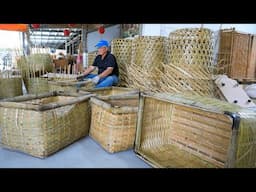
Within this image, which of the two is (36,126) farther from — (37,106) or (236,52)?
(236,52)

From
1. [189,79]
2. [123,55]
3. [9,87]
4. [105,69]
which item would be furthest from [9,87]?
[189,79]

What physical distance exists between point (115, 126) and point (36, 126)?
653mm

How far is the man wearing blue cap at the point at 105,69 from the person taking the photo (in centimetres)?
348

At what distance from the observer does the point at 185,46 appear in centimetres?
293

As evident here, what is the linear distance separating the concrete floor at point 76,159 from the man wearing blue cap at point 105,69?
159 centimetres

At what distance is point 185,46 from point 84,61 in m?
4.42

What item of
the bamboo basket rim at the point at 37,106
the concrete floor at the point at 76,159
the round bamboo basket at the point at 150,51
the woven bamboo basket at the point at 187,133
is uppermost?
the round bamboo basket at the point at 150,51

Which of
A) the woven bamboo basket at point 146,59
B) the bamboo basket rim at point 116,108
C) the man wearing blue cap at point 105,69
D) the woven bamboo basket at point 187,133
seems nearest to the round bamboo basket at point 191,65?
the woven bamboo basket at point 146,59

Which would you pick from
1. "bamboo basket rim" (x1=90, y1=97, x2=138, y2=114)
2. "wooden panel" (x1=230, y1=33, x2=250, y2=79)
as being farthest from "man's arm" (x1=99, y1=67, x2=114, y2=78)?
"wooden panel" (x1=230, y1=33, x2=250, y2=79)

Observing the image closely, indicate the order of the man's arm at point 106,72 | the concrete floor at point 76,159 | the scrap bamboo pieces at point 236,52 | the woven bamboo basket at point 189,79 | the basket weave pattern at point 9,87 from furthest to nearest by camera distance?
the scrap bamboo pieces at point 236,52
the basket weave pattern at point 9,87
the man's arm at point 106,72
the woven bamboo basket at point 189,79
the concrete floor at point 76,159

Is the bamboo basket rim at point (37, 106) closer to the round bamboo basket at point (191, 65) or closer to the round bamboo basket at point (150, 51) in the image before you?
the round bamboo basket at point (191, 65)
